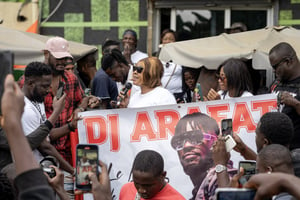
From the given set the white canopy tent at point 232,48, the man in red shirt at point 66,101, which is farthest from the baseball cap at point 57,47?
the white canopy tent at point 232,48

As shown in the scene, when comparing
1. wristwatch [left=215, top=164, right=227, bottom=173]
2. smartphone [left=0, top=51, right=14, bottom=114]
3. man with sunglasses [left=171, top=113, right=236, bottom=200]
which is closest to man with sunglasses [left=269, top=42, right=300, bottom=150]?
man with sunglasses [left=171, top=113, right=236, bottom=200]

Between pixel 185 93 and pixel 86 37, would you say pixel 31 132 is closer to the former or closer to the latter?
pixel 185 93

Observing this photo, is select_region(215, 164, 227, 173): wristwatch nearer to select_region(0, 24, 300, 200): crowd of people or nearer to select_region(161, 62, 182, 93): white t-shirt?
select_region(0, 24, 300, 200): crowd of people

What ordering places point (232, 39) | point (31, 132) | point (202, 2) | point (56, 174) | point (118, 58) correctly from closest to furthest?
point (56, 174) < point (31, 132) < point (118, 58) < point (232, 39) < point (202, 2)

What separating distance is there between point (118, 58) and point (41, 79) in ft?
8.60

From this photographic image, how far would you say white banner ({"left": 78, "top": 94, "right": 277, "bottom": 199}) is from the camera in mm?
6785

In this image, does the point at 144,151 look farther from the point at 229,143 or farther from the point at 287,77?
the point at 287,77

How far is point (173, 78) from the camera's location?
374 inches

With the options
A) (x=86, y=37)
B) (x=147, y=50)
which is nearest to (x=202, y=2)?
(x=147, y=50)

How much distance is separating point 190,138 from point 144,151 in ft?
4.29

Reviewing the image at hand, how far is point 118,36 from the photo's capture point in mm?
12375

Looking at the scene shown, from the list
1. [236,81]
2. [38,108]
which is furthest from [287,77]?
[38,108]

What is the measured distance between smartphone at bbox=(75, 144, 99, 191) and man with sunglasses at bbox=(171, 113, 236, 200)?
206 cm

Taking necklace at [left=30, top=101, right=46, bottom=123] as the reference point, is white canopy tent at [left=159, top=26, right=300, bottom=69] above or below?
above
